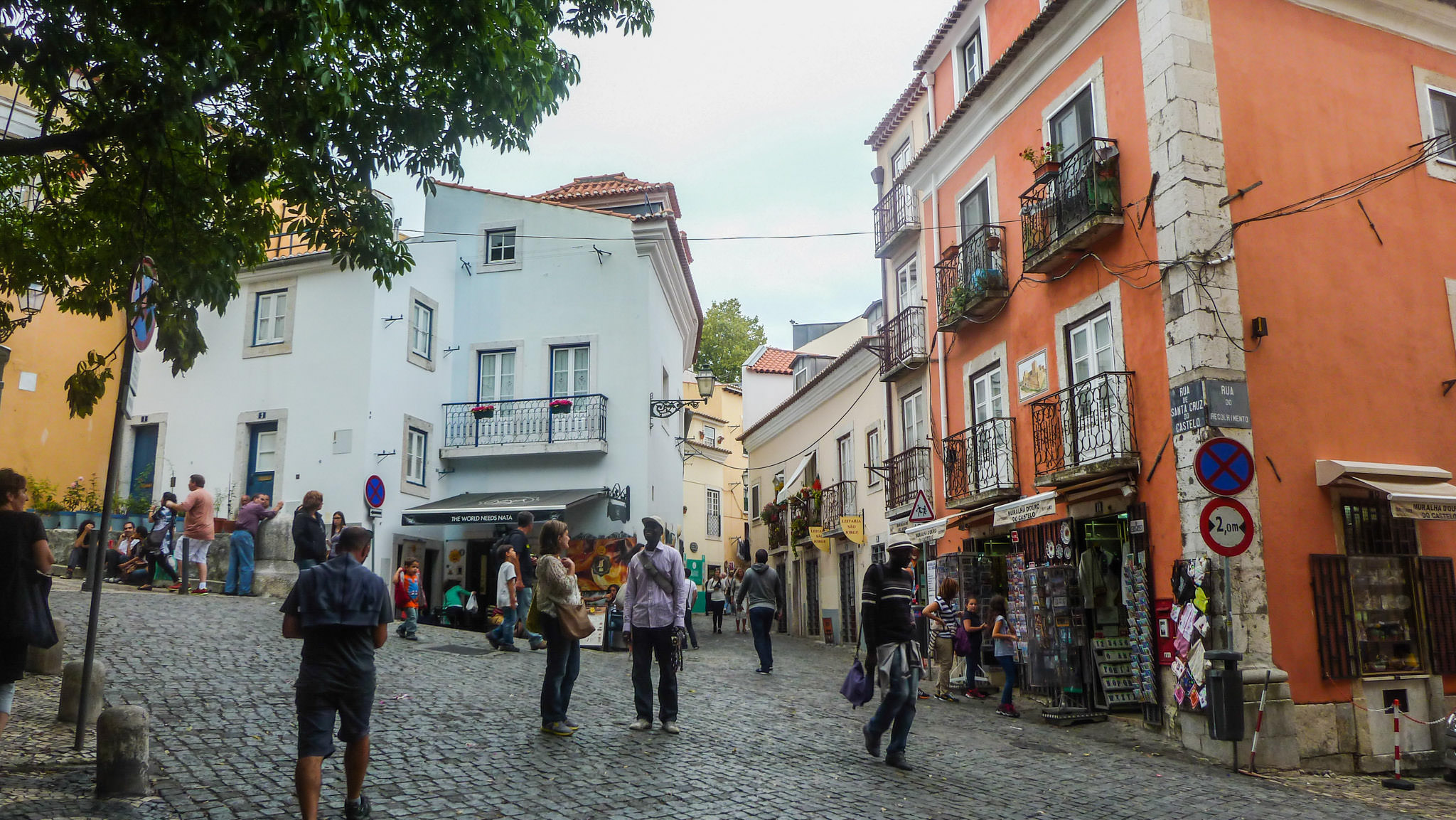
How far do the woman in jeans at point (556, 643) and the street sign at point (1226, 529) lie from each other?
5.24 metres

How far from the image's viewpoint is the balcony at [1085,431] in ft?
39.5

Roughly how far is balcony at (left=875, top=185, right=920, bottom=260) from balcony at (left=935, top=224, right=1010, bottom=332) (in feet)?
9.71

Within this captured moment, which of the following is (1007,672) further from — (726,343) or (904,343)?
(726,343)

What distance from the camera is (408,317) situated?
882 inches

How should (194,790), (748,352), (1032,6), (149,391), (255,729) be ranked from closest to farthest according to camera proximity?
(194,790) < (255,729) < (1032,6) < (149,391) < (748,352)

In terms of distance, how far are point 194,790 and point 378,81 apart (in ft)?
16.7

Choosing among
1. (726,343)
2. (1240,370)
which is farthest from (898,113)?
(726,343)

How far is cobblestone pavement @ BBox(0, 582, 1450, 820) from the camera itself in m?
6.36

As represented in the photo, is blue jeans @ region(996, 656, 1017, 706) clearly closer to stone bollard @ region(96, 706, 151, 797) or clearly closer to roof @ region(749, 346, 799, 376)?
stone bollard @ region(96, 706, 151, 797)

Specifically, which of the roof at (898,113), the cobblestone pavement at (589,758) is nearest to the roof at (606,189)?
the roof at (898,113)

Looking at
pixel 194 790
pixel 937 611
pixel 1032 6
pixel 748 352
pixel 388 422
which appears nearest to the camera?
pixel 194 790

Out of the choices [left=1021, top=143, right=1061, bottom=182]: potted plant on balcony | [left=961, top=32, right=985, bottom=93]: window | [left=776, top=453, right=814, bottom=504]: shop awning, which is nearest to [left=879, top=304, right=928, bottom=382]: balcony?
[left=961, top=32, right=985, bottom=93]: window

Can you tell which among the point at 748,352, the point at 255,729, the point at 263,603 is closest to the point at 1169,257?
the point at 255,729

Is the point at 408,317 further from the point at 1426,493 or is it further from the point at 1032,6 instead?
the point at 1426,493
